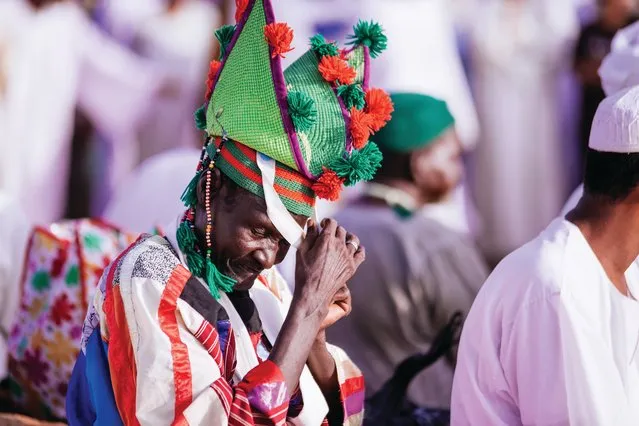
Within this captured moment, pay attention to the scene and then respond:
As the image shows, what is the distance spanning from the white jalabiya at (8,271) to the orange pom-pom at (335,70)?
75.0 inches

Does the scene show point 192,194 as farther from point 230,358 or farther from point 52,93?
point 52,93

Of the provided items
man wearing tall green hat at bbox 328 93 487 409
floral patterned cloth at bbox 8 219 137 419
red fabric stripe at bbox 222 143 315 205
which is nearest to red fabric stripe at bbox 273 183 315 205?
red fabric stripe at bbox 222 143 315 205

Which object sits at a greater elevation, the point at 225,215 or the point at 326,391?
the point at 225,215

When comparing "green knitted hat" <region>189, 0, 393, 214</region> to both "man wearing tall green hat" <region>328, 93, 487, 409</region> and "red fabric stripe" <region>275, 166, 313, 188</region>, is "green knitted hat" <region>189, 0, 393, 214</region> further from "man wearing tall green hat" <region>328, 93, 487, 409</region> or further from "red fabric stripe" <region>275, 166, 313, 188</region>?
"man wearing tall green hat" <region>328, 93, 487, 409</region>

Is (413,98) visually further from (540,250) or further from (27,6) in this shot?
(27,6)

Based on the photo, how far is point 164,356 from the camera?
3043 mm

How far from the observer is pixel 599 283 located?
3504 millimetres

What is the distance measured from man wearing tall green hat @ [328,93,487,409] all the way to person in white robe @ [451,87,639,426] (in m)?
1.67

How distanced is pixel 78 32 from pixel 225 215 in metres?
6.22

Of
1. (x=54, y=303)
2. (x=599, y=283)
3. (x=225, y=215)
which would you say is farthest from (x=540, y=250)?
(x=54, y=303)

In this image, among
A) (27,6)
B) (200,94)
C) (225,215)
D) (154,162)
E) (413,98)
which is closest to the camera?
(225,215)

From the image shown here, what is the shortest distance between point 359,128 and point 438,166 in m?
3.12

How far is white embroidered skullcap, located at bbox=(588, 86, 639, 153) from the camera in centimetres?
341

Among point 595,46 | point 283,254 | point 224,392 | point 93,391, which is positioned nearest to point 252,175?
point 283,254
